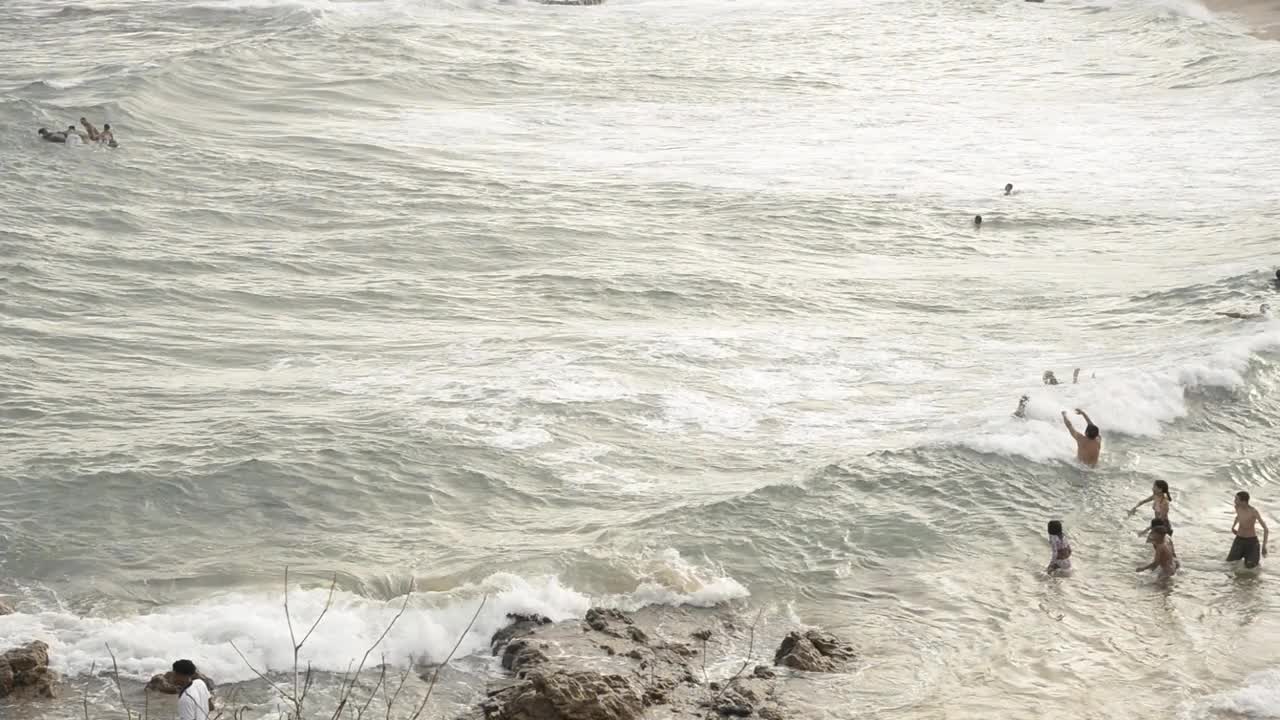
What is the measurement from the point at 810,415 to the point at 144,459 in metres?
7.47

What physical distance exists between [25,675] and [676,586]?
17.2ft

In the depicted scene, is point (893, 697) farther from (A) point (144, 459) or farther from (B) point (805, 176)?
(B) point (805, 176)

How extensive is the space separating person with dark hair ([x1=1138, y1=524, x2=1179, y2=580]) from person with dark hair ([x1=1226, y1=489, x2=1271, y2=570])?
1.92 feet

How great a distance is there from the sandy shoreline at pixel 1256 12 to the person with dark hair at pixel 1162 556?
4026 cm

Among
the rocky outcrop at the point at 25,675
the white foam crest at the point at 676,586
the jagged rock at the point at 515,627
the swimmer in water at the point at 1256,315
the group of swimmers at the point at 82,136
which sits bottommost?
the white foam crest at the point at 676,586

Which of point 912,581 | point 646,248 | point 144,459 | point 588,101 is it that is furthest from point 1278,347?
point 588,101

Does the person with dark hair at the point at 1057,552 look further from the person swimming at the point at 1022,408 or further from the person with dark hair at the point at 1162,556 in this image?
the person swimming at the point at 1022,408

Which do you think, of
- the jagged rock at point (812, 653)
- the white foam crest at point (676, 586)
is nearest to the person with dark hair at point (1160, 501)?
the jagged rock at point (812, 653)

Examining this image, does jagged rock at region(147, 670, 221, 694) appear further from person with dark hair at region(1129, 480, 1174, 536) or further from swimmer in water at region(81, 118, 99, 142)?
swimmer in water at region(81, 118, 99, 142)

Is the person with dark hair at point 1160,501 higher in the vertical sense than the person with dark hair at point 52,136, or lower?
lower

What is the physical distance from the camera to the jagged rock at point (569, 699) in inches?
393

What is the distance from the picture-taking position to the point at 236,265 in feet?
75.7

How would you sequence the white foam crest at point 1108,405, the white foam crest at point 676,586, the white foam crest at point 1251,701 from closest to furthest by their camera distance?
the white foam crest at point 1251,701
the white foam crest at point 676,586
the white foam crest at point 1108,405

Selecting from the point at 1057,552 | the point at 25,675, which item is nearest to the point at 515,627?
the point at 25,675
